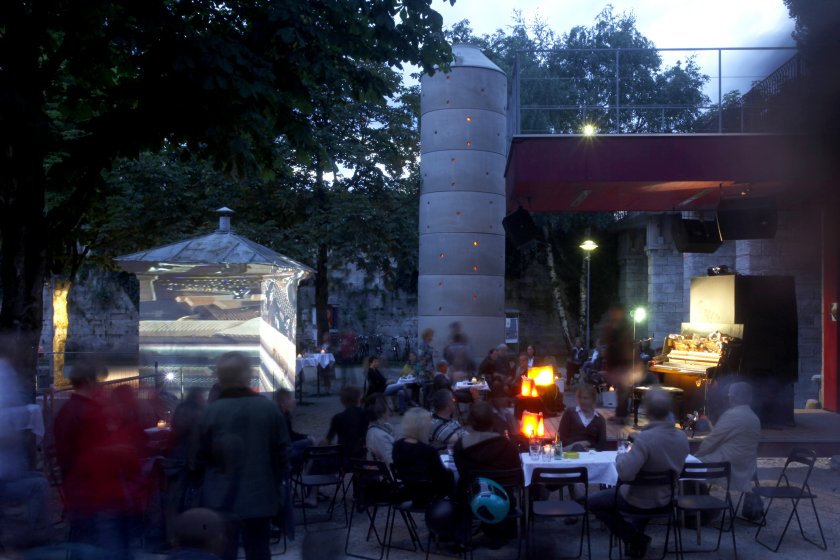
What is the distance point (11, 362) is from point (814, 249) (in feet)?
45.3

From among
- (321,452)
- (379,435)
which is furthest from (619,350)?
(321,452)

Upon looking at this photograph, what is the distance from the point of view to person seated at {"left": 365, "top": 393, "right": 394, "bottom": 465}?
7523 millimetres

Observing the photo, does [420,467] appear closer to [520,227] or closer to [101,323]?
[520,227]

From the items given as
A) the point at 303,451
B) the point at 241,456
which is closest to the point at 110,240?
the point at 303,451

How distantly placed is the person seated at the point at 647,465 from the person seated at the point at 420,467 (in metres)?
1.24

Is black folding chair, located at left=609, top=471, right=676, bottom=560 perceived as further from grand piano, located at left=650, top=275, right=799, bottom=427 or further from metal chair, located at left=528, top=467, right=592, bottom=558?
grand piano, located at left=650, top=275, right=799, bottom=427

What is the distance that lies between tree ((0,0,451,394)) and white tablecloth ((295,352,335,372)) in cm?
871

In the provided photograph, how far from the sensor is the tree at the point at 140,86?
24.9 feet

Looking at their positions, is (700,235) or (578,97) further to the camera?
(578,97)

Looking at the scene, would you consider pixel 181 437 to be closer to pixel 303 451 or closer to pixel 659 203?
pixel 303 451

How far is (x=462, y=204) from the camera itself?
1972 cm

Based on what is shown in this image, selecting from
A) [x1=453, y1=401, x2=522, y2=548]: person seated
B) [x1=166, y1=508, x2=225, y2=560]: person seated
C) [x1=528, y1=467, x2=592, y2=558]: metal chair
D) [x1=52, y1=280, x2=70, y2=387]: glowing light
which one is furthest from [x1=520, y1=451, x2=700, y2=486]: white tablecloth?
[x1=52, y1=280, x2=70, y2=387]: glowing light

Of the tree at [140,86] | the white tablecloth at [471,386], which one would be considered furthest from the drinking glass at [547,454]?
the white tablecloth at [471,386]

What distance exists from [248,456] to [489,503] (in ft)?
6.74
